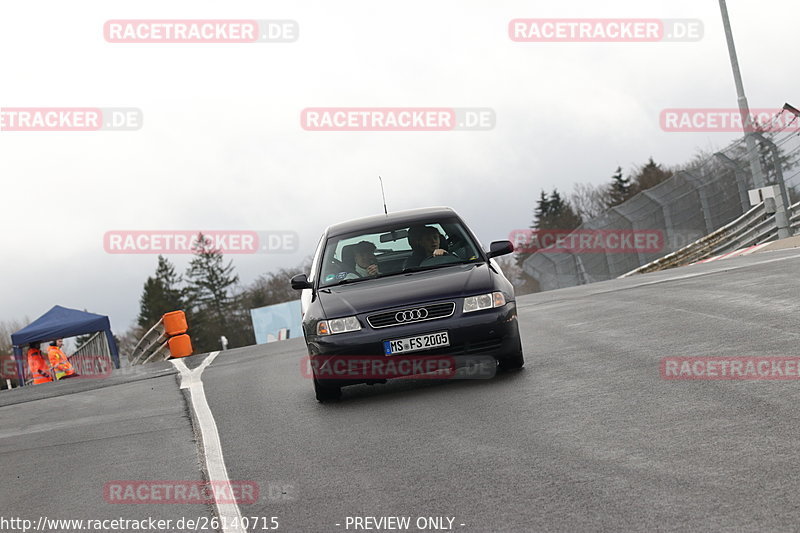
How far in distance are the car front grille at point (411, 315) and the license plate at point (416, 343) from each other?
15 centimetres

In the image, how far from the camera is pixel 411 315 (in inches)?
362

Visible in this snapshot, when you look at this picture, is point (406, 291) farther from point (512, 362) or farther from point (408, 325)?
point (512, 362)

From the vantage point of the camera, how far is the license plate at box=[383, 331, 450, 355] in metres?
9.13

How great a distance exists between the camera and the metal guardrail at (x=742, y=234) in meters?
27.1

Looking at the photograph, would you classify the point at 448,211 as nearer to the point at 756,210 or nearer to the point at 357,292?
the point at 357,292

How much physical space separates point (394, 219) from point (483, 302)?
2.09 meters

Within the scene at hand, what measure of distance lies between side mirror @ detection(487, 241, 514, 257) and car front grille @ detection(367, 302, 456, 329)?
1.27 meters

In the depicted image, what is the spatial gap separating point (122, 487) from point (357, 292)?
3.47 meters

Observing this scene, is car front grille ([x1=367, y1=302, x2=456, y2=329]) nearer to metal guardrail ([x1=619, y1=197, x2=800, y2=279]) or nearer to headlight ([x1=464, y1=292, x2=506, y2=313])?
headlight ([x1=464, y1=292, x2=506, y2=313])

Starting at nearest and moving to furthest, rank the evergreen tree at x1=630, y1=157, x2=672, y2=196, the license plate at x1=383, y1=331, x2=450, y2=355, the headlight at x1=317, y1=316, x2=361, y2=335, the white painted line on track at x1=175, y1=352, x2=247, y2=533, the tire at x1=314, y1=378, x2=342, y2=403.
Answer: the white painted line on track at x1=175, y1=352, x2=247, y2=533 < the license plate at x1=383, y1=331, x2=450, y2=355 < the headlight at x1=317, y1=316, x2=361, y2=335 < the tire at x1=314, y1=378, x2=342, y2=403 < the evergreen tree at x1=630, y1=157, x2=672, y2=196

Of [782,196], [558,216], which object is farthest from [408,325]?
[558,216]

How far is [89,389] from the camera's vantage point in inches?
571

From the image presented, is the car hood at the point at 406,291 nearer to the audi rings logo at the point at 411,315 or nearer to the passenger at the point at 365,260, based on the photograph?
the audi rings logo at the point at 411,315

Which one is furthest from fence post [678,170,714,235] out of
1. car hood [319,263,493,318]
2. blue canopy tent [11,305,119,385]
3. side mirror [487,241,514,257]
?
car hood [319,263,493,318]
